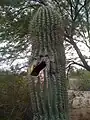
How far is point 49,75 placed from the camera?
5.00 m

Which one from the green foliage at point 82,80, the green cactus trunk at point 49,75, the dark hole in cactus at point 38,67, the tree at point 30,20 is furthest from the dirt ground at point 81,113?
the dark hole in cactus at point 38,67

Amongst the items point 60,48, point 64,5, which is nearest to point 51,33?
point 60,48

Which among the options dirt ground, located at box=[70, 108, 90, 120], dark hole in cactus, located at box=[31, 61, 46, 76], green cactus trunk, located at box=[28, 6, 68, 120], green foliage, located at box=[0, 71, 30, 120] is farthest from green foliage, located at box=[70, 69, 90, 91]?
dark hole in cactus, located at box=[31, 61, 46, 76]

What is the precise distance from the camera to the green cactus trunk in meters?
4.96

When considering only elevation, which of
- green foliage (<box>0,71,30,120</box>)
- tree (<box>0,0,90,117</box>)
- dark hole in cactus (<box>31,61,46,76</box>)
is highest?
tree (<box>0,0,90,117</box>)

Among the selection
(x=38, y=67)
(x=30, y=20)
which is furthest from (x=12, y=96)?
(x=38, y=67)

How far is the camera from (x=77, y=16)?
923 cm

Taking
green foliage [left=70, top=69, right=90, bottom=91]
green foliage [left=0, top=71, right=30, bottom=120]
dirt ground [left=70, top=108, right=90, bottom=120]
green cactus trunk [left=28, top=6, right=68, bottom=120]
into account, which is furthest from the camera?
green foliage [left=70, top=69, right=90, bottom=91]

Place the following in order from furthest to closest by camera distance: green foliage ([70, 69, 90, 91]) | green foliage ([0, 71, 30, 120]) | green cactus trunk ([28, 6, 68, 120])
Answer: green foliage ([70, 69, 90, 91]) → green foliage ([0, 71, 30, 120]) → green cactus trunk ([28, 6, 68, 120])

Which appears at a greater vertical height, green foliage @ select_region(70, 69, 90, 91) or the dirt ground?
green foliage @ select_region(70, 69, 90, 91)

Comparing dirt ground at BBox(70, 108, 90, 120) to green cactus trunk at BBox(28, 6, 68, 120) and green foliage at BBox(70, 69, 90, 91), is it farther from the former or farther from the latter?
green cactus trunk at BBox(28, 6, 68, 120)

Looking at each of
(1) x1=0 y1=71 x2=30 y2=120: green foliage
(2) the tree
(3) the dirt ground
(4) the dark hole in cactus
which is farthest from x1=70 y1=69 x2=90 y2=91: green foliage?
(4) the dark hole in cactus

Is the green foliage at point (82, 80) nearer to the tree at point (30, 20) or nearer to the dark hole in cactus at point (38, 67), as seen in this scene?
the tree at point (30, 20)

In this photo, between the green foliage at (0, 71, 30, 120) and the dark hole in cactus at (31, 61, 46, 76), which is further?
the green foliage at (0, 71, 30, 120)
